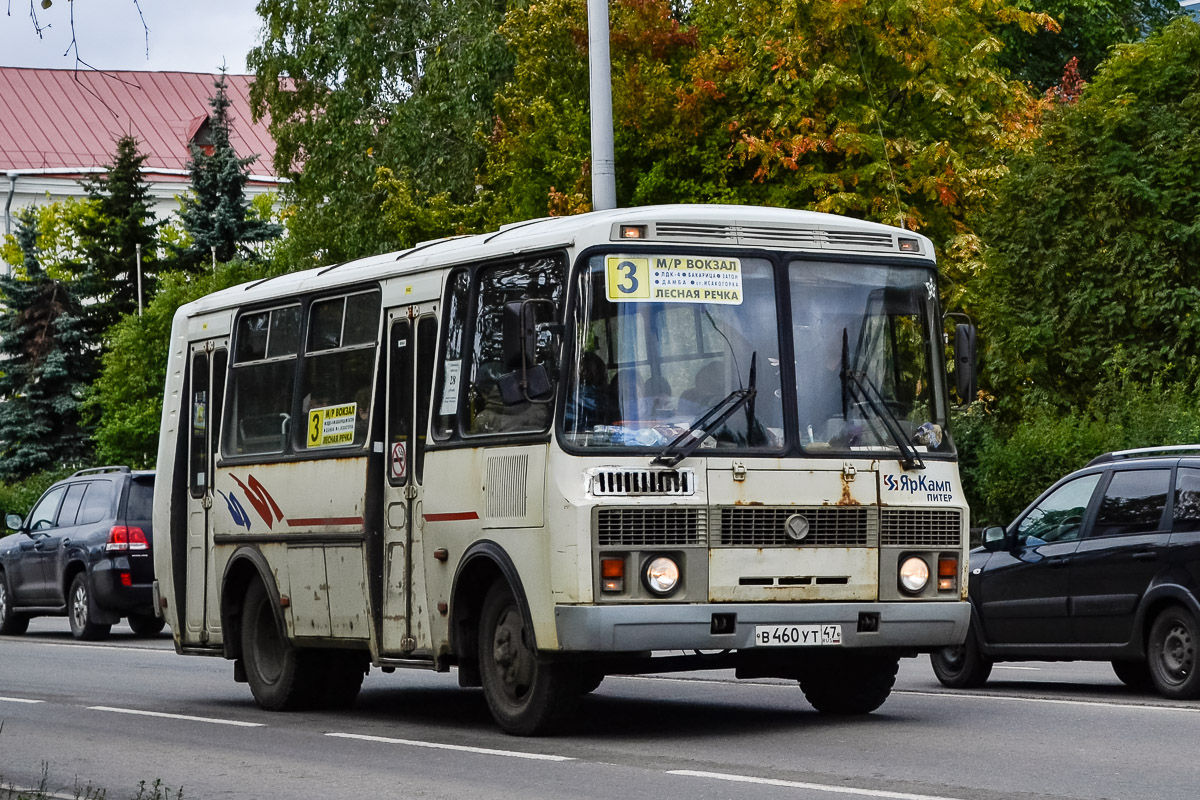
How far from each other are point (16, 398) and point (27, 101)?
30200mm

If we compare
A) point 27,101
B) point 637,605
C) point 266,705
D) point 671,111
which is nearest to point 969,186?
point 671,111

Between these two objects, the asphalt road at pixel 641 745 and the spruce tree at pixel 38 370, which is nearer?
the asphalt road at pixel 641 745

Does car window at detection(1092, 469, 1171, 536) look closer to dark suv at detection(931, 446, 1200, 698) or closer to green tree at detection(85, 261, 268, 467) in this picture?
dark suv at detection(931, 446, 1200, 698)

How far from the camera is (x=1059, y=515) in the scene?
→ 48.5ft

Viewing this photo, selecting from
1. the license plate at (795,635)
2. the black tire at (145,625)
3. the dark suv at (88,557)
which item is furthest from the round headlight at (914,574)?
the black tire at (145,625)

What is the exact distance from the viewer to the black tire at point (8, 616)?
26.2 metres

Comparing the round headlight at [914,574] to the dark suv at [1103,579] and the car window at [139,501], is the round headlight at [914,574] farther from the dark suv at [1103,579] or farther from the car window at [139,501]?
the car window at [139,501]

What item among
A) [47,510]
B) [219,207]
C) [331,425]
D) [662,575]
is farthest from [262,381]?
[219,207]

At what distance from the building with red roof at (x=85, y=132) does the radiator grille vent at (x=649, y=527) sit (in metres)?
78.0

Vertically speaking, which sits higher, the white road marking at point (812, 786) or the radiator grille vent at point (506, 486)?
the radiator grille vent at point (506, 486)

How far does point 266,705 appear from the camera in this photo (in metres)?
14.4

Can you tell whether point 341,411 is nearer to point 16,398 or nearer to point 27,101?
point 16,398

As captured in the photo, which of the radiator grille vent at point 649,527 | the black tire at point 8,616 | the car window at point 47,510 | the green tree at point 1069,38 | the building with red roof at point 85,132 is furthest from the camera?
the building with red roof at point 85,132

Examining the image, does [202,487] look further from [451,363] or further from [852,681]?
[852,681]
